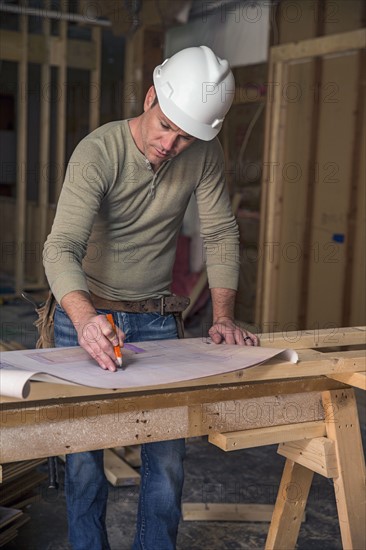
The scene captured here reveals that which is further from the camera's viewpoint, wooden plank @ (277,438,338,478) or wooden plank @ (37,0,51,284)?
wooden plank @ (37,0,51,284)

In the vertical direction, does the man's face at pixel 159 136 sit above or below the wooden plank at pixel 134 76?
below

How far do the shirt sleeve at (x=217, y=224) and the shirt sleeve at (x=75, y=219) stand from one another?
43 centimetres

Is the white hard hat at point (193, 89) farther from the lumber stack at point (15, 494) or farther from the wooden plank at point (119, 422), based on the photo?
the lumber stack at point (15, 494)

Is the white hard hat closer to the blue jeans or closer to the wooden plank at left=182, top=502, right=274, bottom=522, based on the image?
the blue jeans

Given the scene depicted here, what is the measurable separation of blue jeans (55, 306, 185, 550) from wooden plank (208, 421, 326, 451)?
0.45 meters

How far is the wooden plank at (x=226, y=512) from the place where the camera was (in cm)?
321

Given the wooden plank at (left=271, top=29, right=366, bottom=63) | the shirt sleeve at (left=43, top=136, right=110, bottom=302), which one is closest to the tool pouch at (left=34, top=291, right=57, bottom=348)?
the shirt sleeve at (left=43, top=136, right=110, bottom=302)

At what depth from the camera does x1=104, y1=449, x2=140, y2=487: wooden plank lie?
3453 mm

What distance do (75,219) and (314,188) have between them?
376cm

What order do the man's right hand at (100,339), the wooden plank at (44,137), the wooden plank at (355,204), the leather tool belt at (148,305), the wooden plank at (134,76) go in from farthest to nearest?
the wooden plank at (134,76) → the wooden plank at (44,137) → the wooden plank at (355,204) → the leather tool belt at (148,305) → the man's right hand at (100,339)

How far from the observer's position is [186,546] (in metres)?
3.00

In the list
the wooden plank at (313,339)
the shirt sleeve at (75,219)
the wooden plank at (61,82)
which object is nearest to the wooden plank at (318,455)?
the wooden plank at (313,339)

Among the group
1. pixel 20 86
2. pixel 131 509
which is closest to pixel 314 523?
pixel 131 509

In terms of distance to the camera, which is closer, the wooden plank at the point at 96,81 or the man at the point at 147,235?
the man at the point at 147,235
